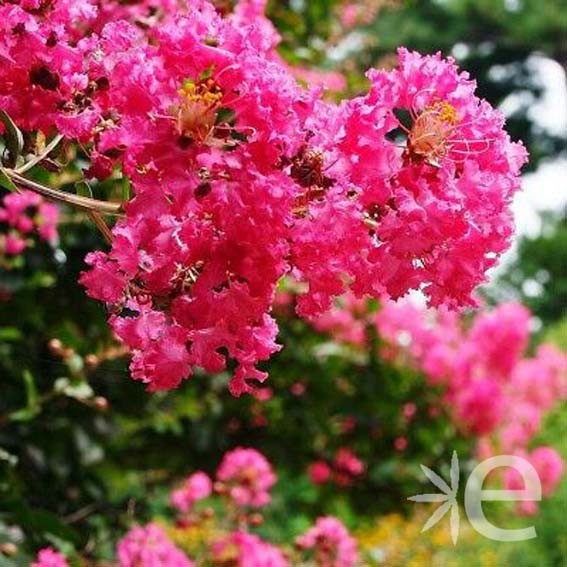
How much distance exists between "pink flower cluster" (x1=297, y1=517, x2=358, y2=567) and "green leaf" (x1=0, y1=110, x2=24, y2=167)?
3.93 feet

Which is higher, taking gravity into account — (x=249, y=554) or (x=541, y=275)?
(x=541, y=275)

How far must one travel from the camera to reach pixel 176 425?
2.80 meters

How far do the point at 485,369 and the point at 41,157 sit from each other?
11.4ft

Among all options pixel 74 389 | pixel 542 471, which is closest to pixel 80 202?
pixel 74 389

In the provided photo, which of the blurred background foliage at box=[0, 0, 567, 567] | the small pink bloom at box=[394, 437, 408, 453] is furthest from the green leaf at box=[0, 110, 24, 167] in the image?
the small pink bloom at box=[394, 437, 408, 453]

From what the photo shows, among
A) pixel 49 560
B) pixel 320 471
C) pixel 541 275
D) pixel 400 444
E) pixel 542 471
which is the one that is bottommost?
pixel 49 560

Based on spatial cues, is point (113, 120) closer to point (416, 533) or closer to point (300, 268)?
point (300, 268)

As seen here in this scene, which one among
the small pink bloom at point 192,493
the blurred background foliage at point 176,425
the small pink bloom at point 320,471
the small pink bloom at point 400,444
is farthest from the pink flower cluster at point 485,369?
the small pink bloom at point 192,493

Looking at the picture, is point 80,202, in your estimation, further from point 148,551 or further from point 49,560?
point 148,551

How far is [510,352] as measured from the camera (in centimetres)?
424

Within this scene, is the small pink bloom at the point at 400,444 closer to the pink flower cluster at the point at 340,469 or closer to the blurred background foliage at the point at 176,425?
the blurred background foliage at the point at 176,425

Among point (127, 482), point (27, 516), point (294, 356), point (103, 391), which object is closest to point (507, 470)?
point (294, 356)

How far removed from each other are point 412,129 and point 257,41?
14cm

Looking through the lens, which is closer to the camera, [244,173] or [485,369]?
[244,173]
